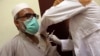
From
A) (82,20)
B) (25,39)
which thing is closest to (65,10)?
(82,20)

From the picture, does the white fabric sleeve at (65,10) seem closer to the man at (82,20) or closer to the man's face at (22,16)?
the man at (82,20)

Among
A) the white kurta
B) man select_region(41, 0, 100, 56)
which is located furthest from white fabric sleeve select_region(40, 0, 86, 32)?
the white kurta

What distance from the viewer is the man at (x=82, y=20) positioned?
159 centimetres

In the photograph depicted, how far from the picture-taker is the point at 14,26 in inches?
80.3

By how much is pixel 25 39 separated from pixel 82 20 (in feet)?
1.84

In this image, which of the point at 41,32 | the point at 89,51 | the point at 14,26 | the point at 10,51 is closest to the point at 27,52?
the point at 10,51

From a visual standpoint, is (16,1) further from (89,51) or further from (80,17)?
(89,51)

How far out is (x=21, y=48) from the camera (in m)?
1.74

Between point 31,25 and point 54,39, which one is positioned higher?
point 31,25

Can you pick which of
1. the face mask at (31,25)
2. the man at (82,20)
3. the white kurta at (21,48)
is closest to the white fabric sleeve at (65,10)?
the man at (82,20)

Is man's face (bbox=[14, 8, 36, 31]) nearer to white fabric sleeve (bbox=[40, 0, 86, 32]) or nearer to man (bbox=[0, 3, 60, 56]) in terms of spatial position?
man (bbox=[0, 3, 60, 56])

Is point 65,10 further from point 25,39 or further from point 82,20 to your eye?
point 25,39

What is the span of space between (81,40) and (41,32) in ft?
1.49

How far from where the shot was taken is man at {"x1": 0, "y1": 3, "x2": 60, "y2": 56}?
173cm
